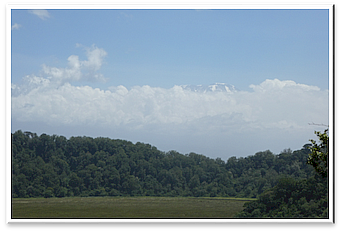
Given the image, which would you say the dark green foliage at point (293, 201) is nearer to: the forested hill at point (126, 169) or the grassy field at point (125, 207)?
the grassy field at point (125, 207)

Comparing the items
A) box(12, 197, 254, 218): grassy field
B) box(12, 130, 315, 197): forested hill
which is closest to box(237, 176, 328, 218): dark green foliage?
box(12, 197, 254, 218): grassy field

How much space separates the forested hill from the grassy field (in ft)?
5.40

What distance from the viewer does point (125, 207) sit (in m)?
21.2

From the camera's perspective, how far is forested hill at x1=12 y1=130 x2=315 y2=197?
25.8 m

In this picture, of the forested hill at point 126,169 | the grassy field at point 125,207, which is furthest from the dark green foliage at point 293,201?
the forested hill at point 126,169

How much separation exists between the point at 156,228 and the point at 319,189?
10.6 metres

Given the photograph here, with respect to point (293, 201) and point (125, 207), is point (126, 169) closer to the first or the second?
point (125, 207)

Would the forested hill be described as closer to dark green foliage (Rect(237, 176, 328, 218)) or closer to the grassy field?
the grassy field

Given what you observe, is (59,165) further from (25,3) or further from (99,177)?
(25,3)

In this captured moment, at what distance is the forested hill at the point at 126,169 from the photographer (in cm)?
2584

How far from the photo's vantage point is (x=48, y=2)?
10.5ft

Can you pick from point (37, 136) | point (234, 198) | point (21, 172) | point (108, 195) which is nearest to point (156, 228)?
point (234, 198)

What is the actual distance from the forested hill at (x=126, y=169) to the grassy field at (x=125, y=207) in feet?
5.40

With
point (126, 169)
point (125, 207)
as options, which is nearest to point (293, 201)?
point (125, 207)
